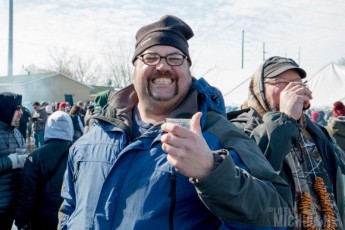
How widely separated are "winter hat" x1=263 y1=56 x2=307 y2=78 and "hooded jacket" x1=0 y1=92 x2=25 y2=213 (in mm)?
2721

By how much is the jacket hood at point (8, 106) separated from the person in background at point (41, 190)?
591mm

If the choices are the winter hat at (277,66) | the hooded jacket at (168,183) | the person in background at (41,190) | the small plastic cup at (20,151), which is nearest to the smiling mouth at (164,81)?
the hooded jacket at (168,183)


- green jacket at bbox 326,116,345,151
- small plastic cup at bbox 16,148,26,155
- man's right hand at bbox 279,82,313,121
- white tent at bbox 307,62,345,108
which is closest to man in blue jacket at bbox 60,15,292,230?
man's right hand at bbox 279,82,313,121

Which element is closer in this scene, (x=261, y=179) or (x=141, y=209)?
(x=261, y=179)

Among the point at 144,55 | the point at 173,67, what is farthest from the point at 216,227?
the point at 144,55

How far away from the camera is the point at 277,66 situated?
2830 millimetres

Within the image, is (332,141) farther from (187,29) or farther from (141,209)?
(141,209)

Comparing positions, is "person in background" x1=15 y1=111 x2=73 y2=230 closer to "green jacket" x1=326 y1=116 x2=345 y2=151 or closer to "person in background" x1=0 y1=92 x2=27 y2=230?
"person in background" x1=0 y1=92 x2=27 y2=230

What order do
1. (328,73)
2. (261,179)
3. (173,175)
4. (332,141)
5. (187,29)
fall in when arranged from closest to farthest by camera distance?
(261,179) → (173,175) → (187,29) → (332,141) → (328,73)

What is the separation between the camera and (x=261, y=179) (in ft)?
5.53

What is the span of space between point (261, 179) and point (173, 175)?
41cm

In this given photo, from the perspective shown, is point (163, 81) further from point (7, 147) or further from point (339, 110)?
point (339, 110)

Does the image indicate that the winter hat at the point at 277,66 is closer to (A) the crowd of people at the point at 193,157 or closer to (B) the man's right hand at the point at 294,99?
(A) the crowd of people at the point at 193,157

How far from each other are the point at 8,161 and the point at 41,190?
0.45 meters
